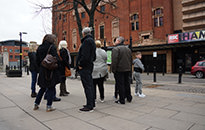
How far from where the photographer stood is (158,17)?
21516 millimetres

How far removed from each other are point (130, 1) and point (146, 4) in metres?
3.11

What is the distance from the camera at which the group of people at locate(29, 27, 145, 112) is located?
3746 millimetres

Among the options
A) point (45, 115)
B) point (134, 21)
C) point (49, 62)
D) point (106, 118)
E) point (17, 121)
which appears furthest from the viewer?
point (134, 21)

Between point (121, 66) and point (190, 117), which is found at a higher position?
point (121, 66)

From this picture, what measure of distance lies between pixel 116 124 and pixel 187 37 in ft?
59.6

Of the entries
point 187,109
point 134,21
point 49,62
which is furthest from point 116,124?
point 134,21

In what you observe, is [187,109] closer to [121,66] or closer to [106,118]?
[121,66]

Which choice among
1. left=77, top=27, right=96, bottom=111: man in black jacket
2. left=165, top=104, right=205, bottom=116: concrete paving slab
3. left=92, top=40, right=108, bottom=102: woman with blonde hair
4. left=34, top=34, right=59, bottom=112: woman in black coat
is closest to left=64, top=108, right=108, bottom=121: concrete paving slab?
left=77, top=27, right=96, bottom=111: man in black jacket

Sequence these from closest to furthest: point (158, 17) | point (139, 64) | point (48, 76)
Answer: point (48, 76) < point (139, 64) < point (158, 17)

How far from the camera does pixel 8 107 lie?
13.7 ft

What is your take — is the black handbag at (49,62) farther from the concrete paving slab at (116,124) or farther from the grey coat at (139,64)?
the grey coat at (139,64)

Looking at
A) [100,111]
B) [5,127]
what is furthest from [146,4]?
[5,127]

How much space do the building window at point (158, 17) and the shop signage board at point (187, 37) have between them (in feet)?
9.22

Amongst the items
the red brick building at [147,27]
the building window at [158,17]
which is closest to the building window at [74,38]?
the red brick building at [147,27]
